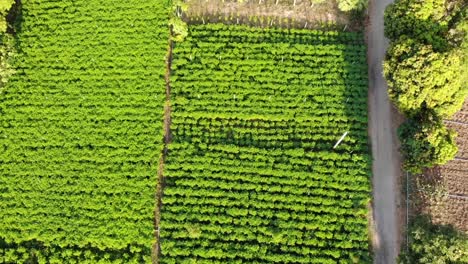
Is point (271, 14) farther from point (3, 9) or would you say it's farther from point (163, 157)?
point (3, 9)

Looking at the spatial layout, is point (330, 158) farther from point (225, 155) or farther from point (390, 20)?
point (390, 20)

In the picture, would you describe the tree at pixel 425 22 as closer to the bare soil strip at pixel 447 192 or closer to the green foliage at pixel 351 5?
the green foliage at pixel 351 5

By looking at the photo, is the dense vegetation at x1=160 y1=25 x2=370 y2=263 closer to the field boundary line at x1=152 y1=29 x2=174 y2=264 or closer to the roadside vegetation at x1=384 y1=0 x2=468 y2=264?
the field boundary line at x1=152 y1=29 x2=174 y2=264

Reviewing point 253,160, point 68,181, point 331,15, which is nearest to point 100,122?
point 68,181

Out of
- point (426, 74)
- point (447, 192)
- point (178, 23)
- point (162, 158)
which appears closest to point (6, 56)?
point (178, 23)

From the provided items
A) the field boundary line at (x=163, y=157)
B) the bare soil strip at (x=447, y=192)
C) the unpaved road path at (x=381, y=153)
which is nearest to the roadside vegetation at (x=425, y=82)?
the bare soil strip at (x=447, y=192)
